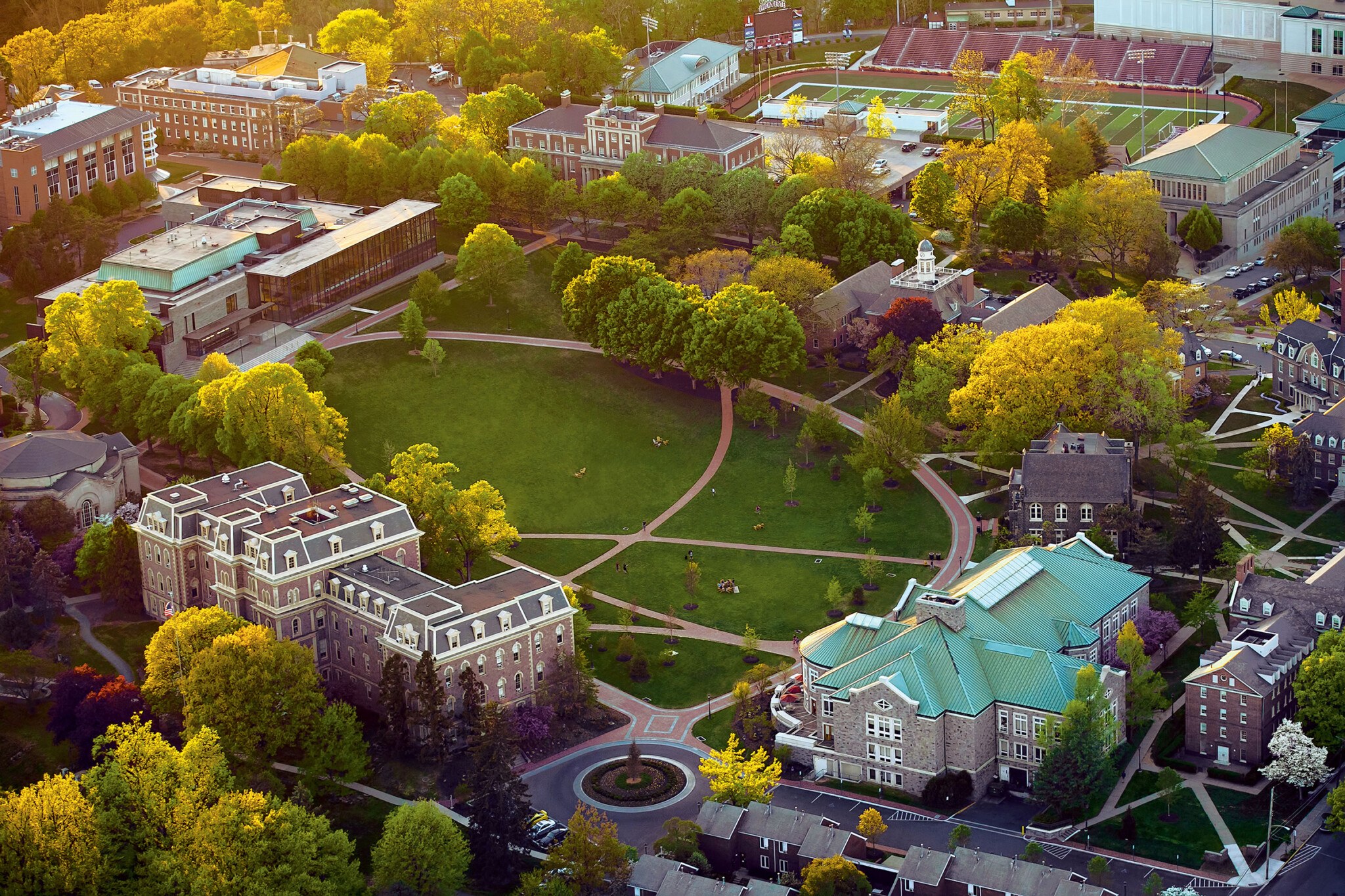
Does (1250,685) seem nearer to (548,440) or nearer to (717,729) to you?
(717,729)

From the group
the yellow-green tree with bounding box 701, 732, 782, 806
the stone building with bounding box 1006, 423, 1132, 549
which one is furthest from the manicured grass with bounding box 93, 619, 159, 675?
the stone building with bounding box 1006, 423, 1132, 549

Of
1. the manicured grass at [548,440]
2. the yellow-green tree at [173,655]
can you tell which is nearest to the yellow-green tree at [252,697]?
the yellow-green tree at [173,655]

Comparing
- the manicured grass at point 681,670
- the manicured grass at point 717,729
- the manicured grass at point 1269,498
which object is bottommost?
the manicured grass at point 717,729

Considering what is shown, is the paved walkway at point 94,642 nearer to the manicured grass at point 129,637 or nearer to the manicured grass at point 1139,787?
the manicured grass at point 129,637

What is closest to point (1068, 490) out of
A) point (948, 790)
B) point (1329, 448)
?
point (1329, 448)

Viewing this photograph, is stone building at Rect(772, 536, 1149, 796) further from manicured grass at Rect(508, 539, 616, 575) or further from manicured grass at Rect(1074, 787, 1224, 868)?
manicured grass at Rect(508, 539, 616, 575)

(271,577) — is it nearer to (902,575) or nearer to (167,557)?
(167,557)

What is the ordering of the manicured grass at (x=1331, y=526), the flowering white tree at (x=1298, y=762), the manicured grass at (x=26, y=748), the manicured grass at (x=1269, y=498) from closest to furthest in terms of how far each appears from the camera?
the flowering white tree at (x=1298, y=762), the manicured grass at (x=26, y=748), the manicured grass at (x=1331, y=526), the manicured grass at (x=1269, y=498)

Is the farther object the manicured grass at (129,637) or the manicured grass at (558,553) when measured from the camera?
the manicured grass at (558,553)
